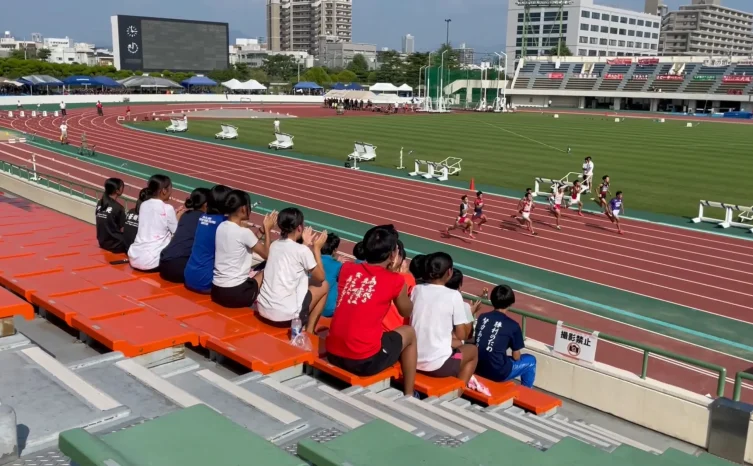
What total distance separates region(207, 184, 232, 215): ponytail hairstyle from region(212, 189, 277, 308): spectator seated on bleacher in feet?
0.40

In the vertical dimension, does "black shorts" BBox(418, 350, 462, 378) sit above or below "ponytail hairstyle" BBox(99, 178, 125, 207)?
below

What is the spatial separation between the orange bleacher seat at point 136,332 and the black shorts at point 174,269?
1554mm

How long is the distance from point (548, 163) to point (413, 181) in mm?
7788

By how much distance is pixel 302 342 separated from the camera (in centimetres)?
550

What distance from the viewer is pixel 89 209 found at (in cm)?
1409

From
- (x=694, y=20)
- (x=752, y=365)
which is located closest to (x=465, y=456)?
(x=752, y=365)

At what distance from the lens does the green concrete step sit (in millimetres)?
2473

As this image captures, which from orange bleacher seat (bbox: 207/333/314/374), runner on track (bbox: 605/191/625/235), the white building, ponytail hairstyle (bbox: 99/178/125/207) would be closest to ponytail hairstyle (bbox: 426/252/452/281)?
orange bleacher seat (bbox: 207/333/314/374)

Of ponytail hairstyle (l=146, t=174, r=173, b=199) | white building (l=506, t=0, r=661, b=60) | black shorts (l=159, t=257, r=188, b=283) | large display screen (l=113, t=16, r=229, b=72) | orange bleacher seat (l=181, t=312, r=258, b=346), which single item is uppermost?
white building (l=506, t=0, r=661, b=60)

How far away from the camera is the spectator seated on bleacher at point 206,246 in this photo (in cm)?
646

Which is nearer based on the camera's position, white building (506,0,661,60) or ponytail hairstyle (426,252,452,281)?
ponytail hairstyle (426,252,452,281)

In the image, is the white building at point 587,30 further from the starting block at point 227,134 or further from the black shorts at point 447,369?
the black shorts at point 447,369

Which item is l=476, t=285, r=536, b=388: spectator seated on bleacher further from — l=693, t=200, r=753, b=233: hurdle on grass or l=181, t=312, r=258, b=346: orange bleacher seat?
l=693, t=200, r=753, b=233: hurdle on grass

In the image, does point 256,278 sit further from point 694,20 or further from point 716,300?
point 694,20
